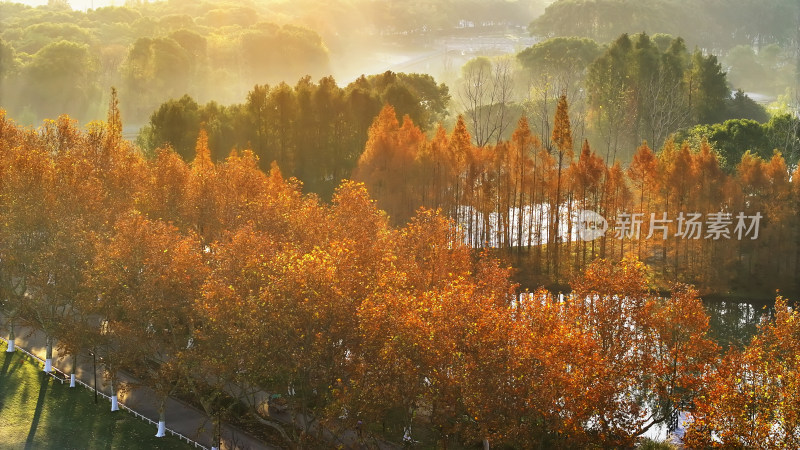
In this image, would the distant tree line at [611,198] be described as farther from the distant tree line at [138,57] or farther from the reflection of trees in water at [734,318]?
the distant tree line at [138,57]

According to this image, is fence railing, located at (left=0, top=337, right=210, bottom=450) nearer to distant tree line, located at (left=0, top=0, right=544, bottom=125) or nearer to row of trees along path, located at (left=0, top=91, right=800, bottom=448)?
row of trees along path, located at (left=0, top=91, right=800, bottom=448)

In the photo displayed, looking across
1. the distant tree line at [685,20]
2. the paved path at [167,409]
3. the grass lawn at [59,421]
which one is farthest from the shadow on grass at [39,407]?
the distant tree line at [685,20]

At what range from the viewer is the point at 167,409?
36.8m

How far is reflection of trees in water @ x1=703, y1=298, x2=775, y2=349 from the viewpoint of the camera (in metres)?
47.6

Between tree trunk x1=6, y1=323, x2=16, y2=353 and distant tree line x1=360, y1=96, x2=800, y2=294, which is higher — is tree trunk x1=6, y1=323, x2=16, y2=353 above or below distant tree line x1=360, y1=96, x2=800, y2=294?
below

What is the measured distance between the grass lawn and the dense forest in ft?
6.54

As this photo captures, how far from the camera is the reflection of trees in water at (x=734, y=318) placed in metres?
47.6

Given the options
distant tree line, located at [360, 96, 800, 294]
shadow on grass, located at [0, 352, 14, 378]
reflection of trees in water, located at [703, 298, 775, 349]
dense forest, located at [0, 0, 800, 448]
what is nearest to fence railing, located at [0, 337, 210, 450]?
shadow on grass, located at [0, 352, 14, 378]

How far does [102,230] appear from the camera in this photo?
41656 mm

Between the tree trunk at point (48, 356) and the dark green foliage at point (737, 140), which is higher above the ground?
the dark green foliage at point (737, 140)

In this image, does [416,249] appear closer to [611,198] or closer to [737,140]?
[611,198]

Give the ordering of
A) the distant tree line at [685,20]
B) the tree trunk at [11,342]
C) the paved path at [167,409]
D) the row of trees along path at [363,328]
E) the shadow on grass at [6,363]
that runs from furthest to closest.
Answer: the distant tree line at [685,20] < the tree trunk at [11,342] < the shadow on grass at [6,363] < the paved path at [167,409] < the row of trees along path at [363,328]

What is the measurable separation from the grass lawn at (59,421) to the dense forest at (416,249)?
6.54ft

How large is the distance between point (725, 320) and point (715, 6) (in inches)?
5597
